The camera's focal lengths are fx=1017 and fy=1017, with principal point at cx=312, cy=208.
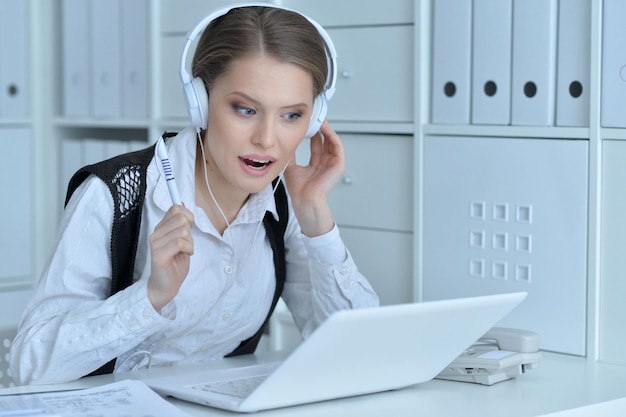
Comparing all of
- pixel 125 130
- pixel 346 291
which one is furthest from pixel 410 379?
pixel 125 130

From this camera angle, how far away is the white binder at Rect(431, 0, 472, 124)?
1.95 m

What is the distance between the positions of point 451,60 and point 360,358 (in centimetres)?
88

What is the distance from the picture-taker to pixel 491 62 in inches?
75.2

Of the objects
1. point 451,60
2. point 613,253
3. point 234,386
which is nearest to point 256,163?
point 234,386

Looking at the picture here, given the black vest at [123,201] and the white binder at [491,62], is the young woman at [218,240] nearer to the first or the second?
the black vest at [123,201]

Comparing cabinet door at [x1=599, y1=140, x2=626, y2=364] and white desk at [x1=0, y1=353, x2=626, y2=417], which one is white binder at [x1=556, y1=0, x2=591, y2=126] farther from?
white desk at [x1=0, y1=353, x2=626, y2=417]

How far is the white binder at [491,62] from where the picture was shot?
188cm

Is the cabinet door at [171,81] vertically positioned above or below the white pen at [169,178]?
above

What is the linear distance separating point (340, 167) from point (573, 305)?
48 cm

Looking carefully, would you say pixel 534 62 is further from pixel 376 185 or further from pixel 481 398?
pixel 481 398

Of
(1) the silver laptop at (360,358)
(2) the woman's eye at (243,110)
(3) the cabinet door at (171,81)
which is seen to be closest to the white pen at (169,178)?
(2) the woman's eye at (243,110)

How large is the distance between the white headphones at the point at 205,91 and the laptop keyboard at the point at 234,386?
0.45m

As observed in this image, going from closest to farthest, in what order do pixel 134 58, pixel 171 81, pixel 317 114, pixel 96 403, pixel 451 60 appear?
1. pixel 96 403
2. pixel 317 114
3. pixel 451 60
4. pixel 171 81
5. pixel 134 58

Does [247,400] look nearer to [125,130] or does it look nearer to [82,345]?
[82,345]
